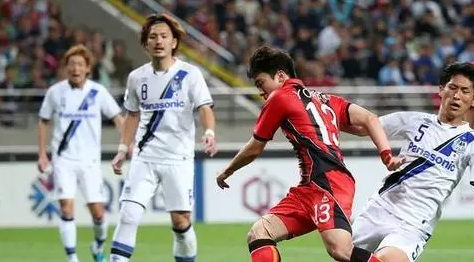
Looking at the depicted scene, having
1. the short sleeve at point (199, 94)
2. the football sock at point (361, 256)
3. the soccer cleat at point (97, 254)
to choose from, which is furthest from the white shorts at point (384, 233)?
the soccer cleat at point (97, 254)

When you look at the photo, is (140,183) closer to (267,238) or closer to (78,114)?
(267,238)

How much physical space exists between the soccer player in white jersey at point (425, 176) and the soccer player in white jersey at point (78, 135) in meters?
4.97

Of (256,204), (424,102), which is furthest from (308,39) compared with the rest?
(256,204)

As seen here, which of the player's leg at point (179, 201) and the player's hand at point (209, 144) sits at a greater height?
the player's hand at point (209, 144)

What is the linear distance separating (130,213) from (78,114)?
142 inches

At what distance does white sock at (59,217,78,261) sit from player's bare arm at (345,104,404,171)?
4.91 m

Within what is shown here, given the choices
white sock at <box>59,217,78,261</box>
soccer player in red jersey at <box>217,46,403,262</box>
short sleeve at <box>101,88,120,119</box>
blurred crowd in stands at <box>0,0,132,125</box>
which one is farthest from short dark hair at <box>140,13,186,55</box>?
blurred crowd in stands at <box>0,0,132,125</box>

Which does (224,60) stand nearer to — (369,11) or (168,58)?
(369,11)

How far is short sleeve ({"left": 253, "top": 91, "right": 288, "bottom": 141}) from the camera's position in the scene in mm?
8570

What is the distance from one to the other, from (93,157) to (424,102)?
9612mm

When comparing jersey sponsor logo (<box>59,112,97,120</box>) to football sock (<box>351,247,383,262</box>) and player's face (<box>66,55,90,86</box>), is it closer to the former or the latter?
player's face (<box>66,55,90,86</box>)

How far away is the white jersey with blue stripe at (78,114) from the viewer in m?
13.8

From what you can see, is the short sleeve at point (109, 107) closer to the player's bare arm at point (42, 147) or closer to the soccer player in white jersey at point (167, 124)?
the player's bare arm at point (42, 147)

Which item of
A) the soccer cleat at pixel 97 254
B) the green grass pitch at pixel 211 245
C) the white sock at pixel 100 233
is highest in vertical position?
the white sock at pixel 100 233
